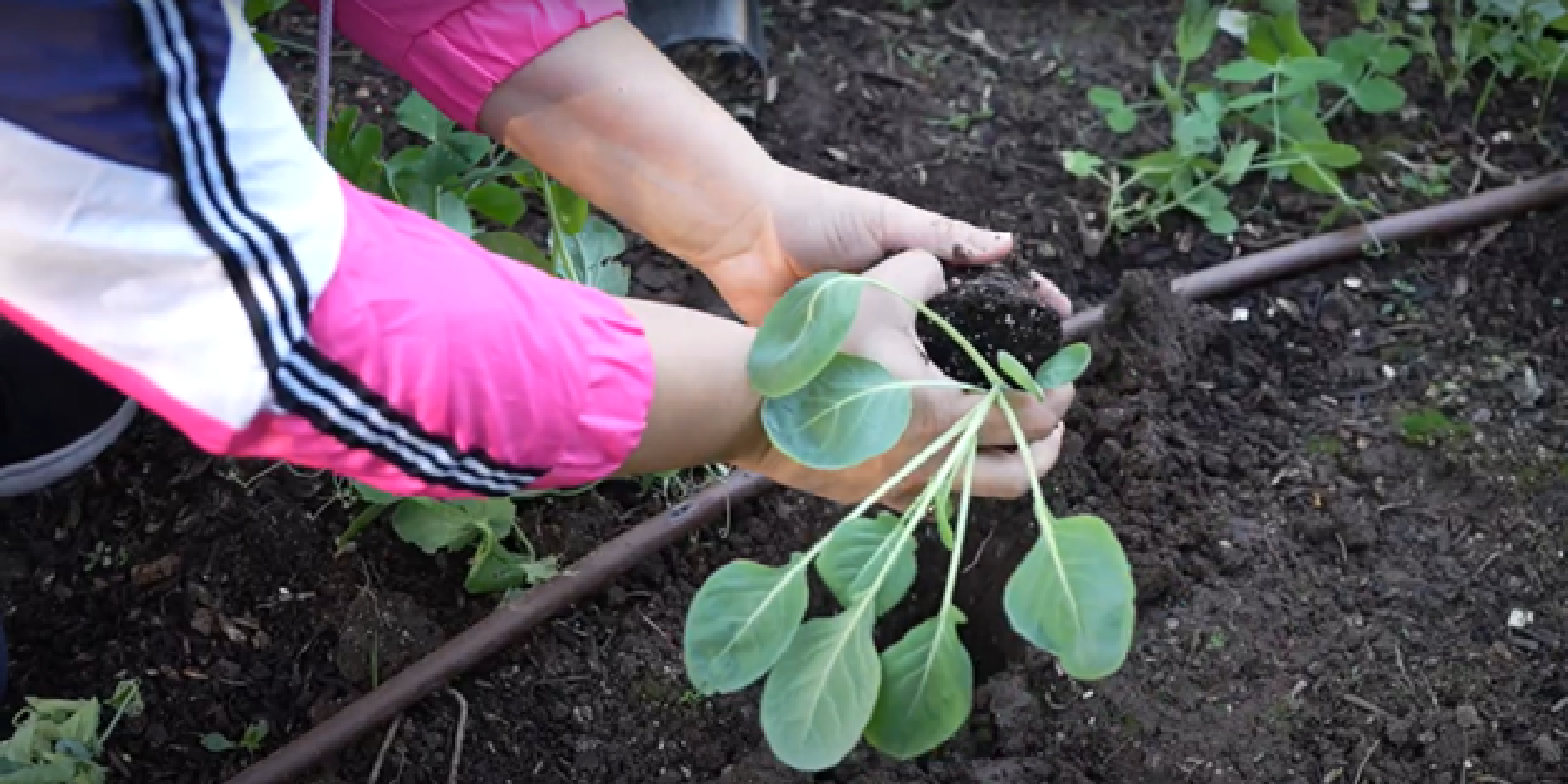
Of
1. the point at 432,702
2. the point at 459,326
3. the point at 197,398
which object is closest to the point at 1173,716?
the point at 432,702

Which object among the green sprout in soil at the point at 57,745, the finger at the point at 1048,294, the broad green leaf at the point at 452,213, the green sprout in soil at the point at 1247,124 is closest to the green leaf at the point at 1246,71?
the green sprout in soil at the point at 1247,124

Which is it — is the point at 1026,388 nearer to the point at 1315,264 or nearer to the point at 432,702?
the point at 432,702

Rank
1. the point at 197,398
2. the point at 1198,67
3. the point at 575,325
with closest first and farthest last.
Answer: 1. the point at 197,398
2. the point at 575,325
3. the point at 1198,67

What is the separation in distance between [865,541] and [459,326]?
0.36 metres

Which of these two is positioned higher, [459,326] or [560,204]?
[459,326]

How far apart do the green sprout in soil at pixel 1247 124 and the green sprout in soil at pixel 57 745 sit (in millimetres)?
1281

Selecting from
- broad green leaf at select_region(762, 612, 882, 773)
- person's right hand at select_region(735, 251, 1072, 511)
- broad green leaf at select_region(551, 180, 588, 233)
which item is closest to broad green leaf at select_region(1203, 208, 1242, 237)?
person's right hand at select_region(735, 251, 1072, 511)

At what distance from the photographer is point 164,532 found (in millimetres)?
1626

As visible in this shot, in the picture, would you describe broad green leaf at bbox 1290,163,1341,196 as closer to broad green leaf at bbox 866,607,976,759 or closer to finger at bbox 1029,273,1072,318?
finger at bbox 1029,273,1072,318

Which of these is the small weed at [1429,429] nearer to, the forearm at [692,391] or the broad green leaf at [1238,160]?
the broad green leaf at [1238,160]

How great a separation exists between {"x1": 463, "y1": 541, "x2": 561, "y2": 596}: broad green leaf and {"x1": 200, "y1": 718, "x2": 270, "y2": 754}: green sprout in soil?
0.24 m

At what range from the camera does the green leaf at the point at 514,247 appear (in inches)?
60.1

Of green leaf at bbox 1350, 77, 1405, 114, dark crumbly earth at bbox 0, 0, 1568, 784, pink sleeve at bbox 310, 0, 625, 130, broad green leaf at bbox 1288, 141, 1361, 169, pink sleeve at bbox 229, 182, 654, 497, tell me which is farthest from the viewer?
green leaf at bbox 1350, 77, 1405, 114

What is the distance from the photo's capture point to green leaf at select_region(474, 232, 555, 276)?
5.00ft
